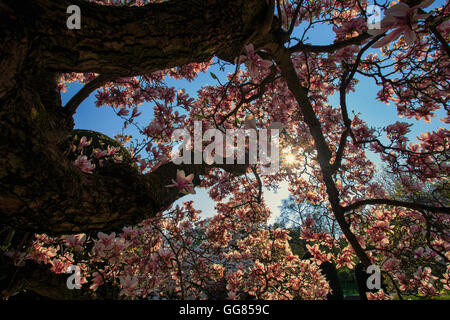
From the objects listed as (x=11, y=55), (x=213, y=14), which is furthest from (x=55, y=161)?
(x=213, y=14)

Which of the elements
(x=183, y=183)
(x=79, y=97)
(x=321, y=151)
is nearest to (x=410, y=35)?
(x=183, y=183)

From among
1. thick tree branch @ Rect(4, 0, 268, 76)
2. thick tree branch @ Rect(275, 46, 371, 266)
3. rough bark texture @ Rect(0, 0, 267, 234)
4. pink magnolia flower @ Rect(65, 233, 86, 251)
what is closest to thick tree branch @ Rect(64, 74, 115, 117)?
rough bark texture @ Rect(0, 0, 267, 234)

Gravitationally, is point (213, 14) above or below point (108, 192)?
above

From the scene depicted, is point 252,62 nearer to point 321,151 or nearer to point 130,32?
point 130,32

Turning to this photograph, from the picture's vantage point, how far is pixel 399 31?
1.09 metres

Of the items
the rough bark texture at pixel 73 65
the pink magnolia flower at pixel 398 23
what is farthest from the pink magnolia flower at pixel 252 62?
the pink magnolia flower at pixel 398 23

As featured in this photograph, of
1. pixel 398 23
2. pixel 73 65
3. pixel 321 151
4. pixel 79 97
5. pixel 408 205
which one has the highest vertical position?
pixel 79 97

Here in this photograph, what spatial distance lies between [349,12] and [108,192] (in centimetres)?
456

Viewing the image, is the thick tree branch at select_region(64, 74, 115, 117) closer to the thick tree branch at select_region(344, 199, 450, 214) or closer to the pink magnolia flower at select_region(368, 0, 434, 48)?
the pink magnolia flower at select_region(368, 0, 434, 48)

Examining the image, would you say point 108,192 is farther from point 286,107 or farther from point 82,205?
point 286,107

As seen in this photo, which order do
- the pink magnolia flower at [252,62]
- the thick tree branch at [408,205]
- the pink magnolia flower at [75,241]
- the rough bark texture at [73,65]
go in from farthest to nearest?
1. the pink magnolia flower at [75,241]
2. the thick tree branch at [408,205]
3. the pink magnolia flower at [252,62]
4. the rough bark texture at [73,65]

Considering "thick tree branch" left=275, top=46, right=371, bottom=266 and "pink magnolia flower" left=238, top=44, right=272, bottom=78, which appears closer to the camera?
"pink magnolia flower" left=238, top=44, right=272, bottom=78

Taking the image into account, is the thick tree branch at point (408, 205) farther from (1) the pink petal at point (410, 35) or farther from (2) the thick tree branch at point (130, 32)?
(2) the thick tree branch at point (130, 32)
